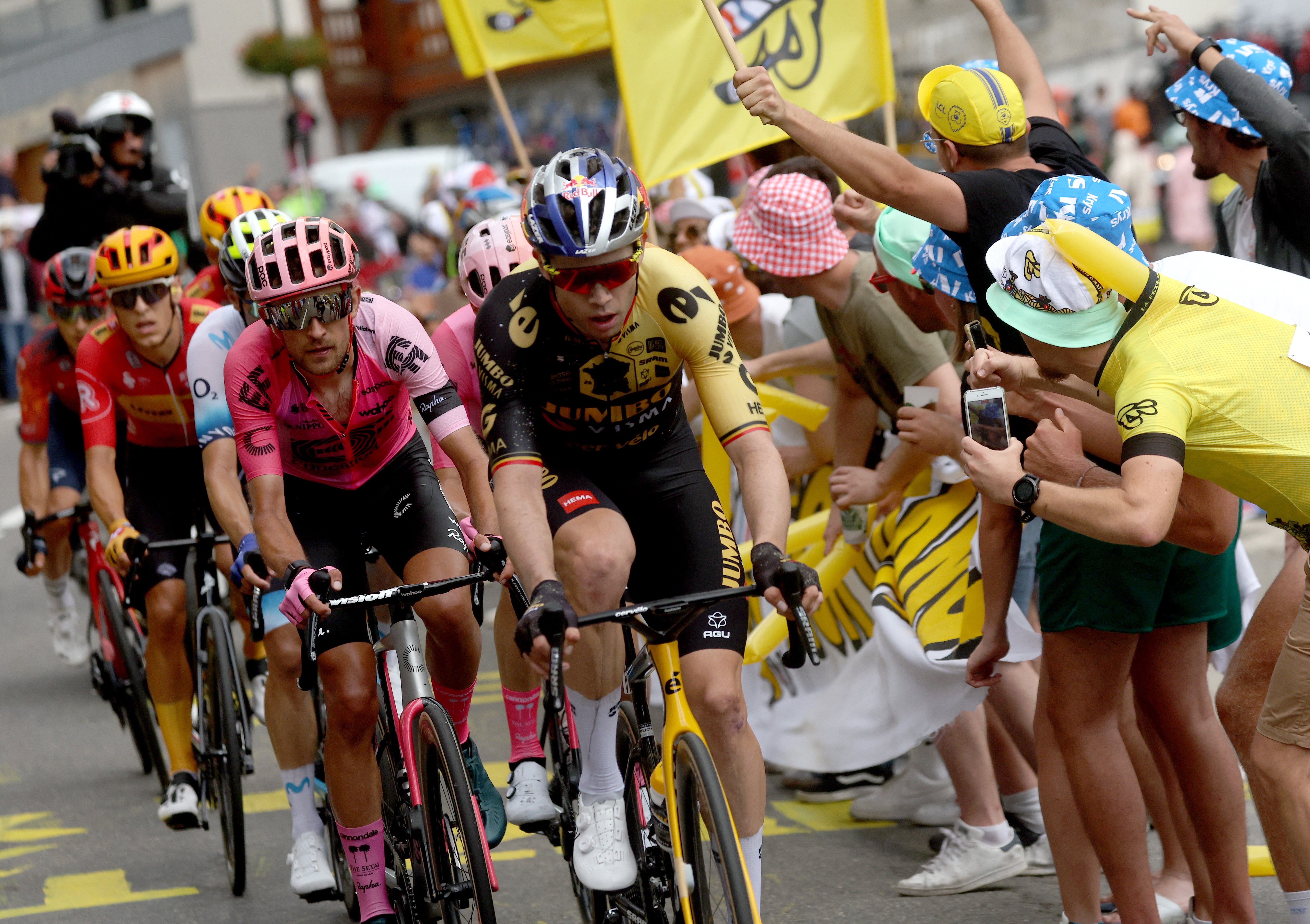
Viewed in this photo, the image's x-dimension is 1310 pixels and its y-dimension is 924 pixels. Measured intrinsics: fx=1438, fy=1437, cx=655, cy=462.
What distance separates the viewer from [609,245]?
366 centimetres

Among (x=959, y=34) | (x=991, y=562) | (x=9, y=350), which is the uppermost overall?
(x=991, y=562)

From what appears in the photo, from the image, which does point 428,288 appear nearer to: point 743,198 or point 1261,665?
point 743,198

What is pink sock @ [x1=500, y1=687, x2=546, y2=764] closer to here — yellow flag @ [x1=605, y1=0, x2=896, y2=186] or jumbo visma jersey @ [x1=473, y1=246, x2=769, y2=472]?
jumbo visma jersey @ [x1=473, y1=246, x2=769, y2=472]

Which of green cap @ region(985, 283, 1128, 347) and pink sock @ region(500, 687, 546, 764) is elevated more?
green cap @ region(985, 283, 1128, 347)

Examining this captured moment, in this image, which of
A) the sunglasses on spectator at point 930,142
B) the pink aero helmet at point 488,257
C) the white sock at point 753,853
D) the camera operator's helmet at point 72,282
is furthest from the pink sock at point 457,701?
the camera operator's helmet at point 72,282

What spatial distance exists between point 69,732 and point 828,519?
15.2 feet

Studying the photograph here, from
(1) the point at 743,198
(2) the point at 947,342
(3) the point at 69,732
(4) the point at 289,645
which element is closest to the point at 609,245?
(4) the point at 289,645

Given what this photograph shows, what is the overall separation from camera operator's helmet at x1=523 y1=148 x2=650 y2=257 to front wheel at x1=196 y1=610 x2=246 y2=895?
8.15ft

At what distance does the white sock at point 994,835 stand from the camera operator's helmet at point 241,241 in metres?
3.15

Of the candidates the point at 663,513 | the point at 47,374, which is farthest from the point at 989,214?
the point at 47,374

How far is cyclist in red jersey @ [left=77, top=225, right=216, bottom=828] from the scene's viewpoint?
5953mm

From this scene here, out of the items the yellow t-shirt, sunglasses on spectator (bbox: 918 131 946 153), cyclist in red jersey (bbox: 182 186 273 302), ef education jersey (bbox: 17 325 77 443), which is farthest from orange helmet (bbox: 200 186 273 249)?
the yellow t-shirt

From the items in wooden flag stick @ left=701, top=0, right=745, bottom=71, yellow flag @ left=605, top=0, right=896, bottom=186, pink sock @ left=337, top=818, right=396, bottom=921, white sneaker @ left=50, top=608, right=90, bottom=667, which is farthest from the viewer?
white sneaker @ left=50, top=608, right=90, bottom=667

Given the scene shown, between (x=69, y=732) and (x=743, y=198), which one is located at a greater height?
(x=743, y=198)
